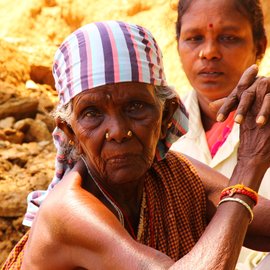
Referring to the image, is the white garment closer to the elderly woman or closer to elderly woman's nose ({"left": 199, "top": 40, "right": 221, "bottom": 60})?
elderly woman's nose ({"left": 199, "top": 40, "right": 221, "bottom": 60})

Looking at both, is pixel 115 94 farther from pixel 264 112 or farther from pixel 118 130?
pixel 264 112

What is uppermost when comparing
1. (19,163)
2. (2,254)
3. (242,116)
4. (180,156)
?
(242,116)

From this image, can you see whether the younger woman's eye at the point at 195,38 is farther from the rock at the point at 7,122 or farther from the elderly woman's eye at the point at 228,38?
the rock at the point at 7,122

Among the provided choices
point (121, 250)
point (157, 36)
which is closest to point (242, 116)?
point (121, 250)

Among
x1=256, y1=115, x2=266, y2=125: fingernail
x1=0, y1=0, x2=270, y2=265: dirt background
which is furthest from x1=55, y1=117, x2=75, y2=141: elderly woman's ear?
x1=0, y1=0, x2=270, y2=265: dirt background

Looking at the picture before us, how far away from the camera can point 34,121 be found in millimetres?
6500

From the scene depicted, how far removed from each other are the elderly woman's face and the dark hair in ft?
4.67

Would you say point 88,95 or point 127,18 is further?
point 127,18

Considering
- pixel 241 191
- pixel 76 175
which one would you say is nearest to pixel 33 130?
pixel 76 175

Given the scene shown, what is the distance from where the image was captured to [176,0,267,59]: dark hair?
352cm

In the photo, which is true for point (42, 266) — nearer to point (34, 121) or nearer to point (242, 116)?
point (242, 116)

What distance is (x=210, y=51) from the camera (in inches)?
137

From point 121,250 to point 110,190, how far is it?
42cm

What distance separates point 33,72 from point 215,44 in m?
5.21
